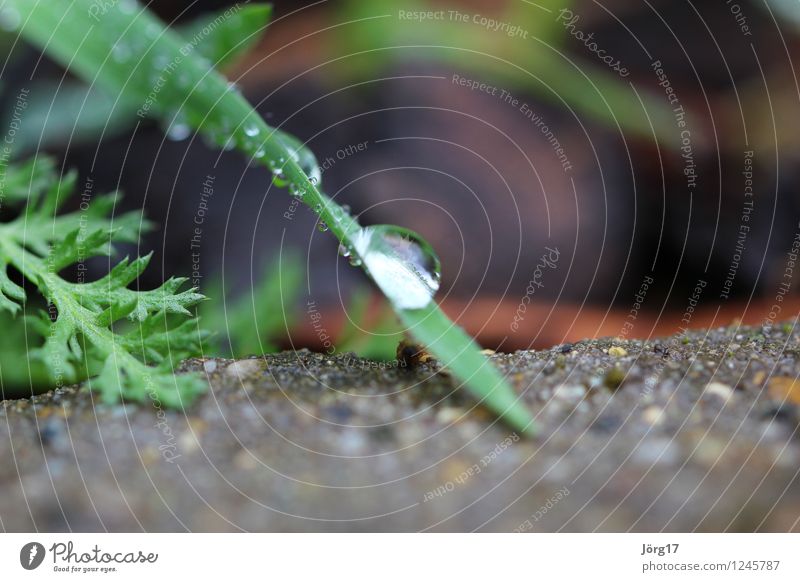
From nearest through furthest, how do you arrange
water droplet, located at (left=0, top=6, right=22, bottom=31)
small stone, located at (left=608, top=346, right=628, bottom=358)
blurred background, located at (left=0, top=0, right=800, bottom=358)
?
small stone, located at (left=608, top=346, right=628, bottom=358), water droplet, located at (left=0, top=6, right=22, bottom=31), blurred background, located at (left=0, top=0, right=800, bottom=358)

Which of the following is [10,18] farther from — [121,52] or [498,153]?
[498,153]

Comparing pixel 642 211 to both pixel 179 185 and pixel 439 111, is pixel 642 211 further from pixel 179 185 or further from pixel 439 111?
pixel 179 185

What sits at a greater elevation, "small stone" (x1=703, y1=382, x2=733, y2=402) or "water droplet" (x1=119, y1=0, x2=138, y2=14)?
"water droplet" (x1=119, y1=0, x2=138, y2=14)

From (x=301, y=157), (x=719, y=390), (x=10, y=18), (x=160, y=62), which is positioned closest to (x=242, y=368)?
(x=301, y=157)

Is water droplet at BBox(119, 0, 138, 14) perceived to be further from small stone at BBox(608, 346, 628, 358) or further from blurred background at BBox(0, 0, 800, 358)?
small stone at BBox(608, 346, 628, 358)
